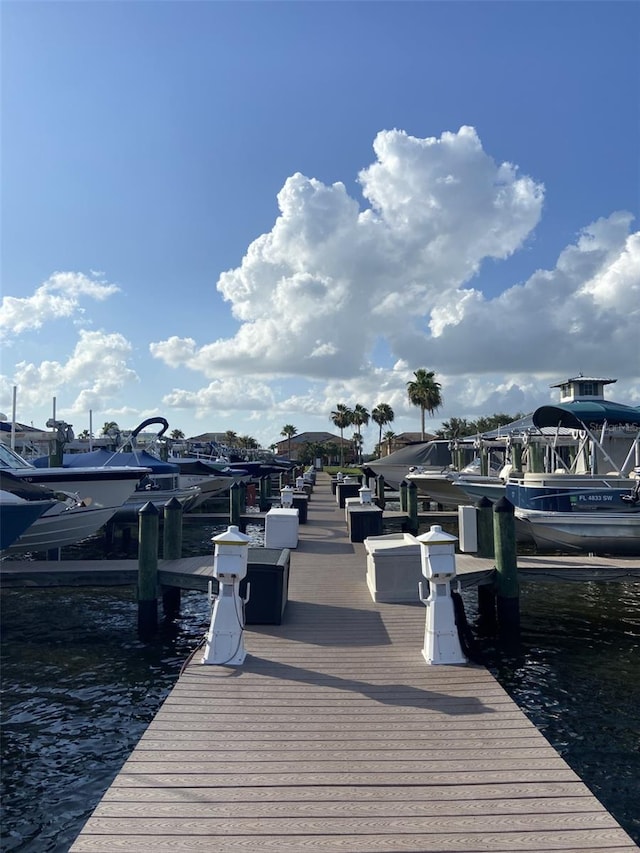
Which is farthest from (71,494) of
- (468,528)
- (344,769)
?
(344,769)

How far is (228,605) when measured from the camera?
21.3 ft

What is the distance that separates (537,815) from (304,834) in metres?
1.46

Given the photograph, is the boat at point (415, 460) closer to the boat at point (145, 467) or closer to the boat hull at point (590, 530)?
the boat at point (145, 467)

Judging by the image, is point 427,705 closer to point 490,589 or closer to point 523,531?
point 490,589

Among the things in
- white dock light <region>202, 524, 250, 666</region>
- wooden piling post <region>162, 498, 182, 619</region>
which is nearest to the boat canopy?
wooden piling post <region>162, 498, 182, 619</region>

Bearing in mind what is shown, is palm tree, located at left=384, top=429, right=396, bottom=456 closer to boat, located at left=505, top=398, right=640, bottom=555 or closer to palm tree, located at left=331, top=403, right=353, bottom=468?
palm tree, located at left=331, top=403, right=353, bottom=468

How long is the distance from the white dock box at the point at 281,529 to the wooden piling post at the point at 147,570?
441 cm

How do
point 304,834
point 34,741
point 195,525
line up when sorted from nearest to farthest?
point 304,834 → point 34,741 → point 195,525

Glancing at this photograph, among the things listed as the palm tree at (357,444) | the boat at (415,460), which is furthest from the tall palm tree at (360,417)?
the boat at (415,460)

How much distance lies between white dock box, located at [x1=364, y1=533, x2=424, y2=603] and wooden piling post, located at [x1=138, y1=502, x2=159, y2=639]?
3614 mm

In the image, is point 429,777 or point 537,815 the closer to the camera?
point 537,815

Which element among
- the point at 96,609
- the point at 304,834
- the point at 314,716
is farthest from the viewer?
the point at 96,609

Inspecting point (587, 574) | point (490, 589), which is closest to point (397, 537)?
point (490, 589)

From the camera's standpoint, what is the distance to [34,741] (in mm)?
6590
